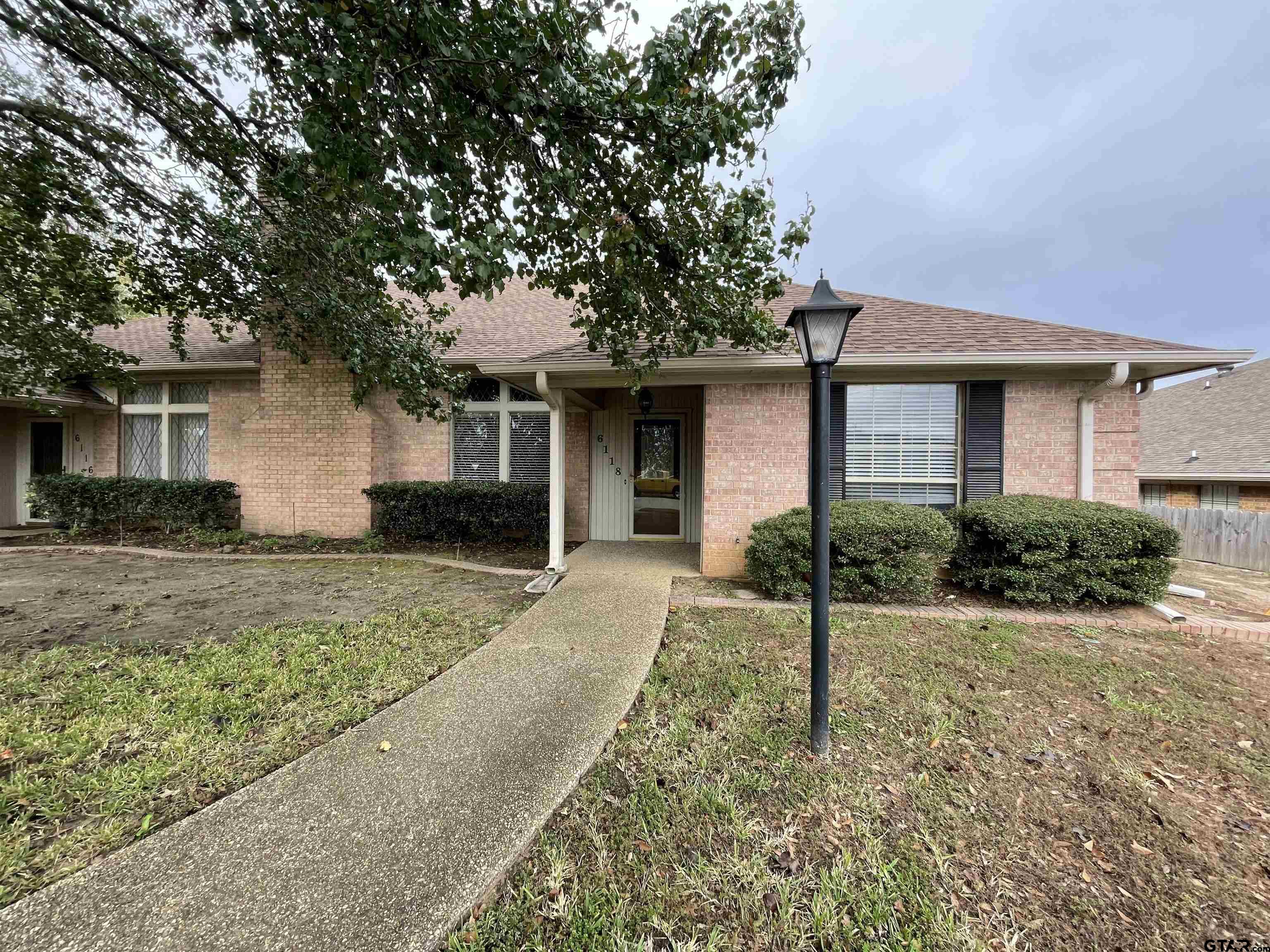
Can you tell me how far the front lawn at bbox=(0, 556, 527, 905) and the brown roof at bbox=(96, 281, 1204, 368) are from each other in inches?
145

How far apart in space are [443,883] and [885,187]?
28.4 meters

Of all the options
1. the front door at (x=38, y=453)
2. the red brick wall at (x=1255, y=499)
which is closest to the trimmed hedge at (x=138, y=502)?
the front door at (x=38, y=453)

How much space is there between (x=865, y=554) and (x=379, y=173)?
5231 mm

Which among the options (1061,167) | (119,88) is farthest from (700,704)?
(1061,167)

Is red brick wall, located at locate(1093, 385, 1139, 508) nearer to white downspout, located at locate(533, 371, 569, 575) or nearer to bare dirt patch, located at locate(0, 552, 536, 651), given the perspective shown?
white downspout, located at locate(533, 371, 569, 575)

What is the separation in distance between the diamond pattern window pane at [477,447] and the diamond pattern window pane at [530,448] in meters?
0.33

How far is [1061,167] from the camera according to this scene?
1297cm

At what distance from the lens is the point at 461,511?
7852mm

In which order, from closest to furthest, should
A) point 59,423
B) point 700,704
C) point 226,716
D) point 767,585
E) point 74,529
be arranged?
point 226,716
point 700,704
point 767,585
point 74,529
point 59,423

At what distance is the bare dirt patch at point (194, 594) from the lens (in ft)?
13.8

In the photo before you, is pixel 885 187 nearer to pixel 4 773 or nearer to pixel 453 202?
pixel 453 202

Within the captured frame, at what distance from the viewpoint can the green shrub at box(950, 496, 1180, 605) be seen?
469cm

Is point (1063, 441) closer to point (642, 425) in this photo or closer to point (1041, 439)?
point (1041, 439)

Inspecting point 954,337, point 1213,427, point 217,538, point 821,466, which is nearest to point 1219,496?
point 1213,427
